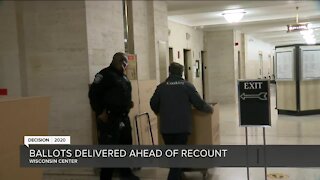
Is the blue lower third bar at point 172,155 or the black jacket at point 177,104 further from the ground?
the black jacket at point 177,104

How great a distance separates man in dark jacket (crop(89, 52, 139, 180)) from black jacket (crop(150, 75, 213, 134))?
0.48 meters

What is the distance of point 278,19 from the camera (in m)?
11.5

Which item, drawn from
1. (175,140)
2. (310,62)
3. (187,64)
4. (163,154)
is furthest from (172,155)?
(187,64)

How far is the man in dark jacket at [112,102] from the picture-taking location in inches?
155

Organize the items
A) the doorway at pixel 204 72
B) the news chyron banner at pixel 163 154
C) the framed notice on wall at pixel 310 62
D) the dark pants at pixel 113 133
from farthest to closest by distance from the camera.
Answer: the doorway at pixel 204 72 < the framed notice on wall at pixel 310 62 < the dark pants at pixel 113 133 < the news chyron banner at pixel 163 154

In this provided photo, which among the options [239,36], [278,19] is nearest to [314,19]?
[278,19]

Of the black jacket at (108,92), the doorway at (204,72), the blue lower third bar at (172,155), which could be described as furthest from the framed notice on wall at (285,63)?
the blue lower third bar at (172,155)

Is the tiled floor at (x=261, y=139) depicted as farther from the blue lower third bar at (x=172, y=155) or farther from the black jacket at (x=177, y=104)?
the blue lower third bar at (x=172, y=155)

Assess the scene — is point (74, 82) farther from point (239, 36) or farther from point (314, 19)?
point (239, 36)

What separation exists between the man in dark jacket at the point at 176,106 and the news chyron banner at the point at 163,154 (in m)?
0.36

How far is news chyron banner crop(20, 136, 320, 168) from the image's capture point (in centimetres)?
259

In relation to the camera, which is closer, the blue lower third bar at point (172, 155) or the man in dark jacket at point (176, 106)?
the blue lower third bar at point (172, 155)

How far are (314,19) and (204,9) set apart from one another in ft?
14.4

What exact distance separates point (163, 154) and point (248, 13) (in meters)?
7.77
